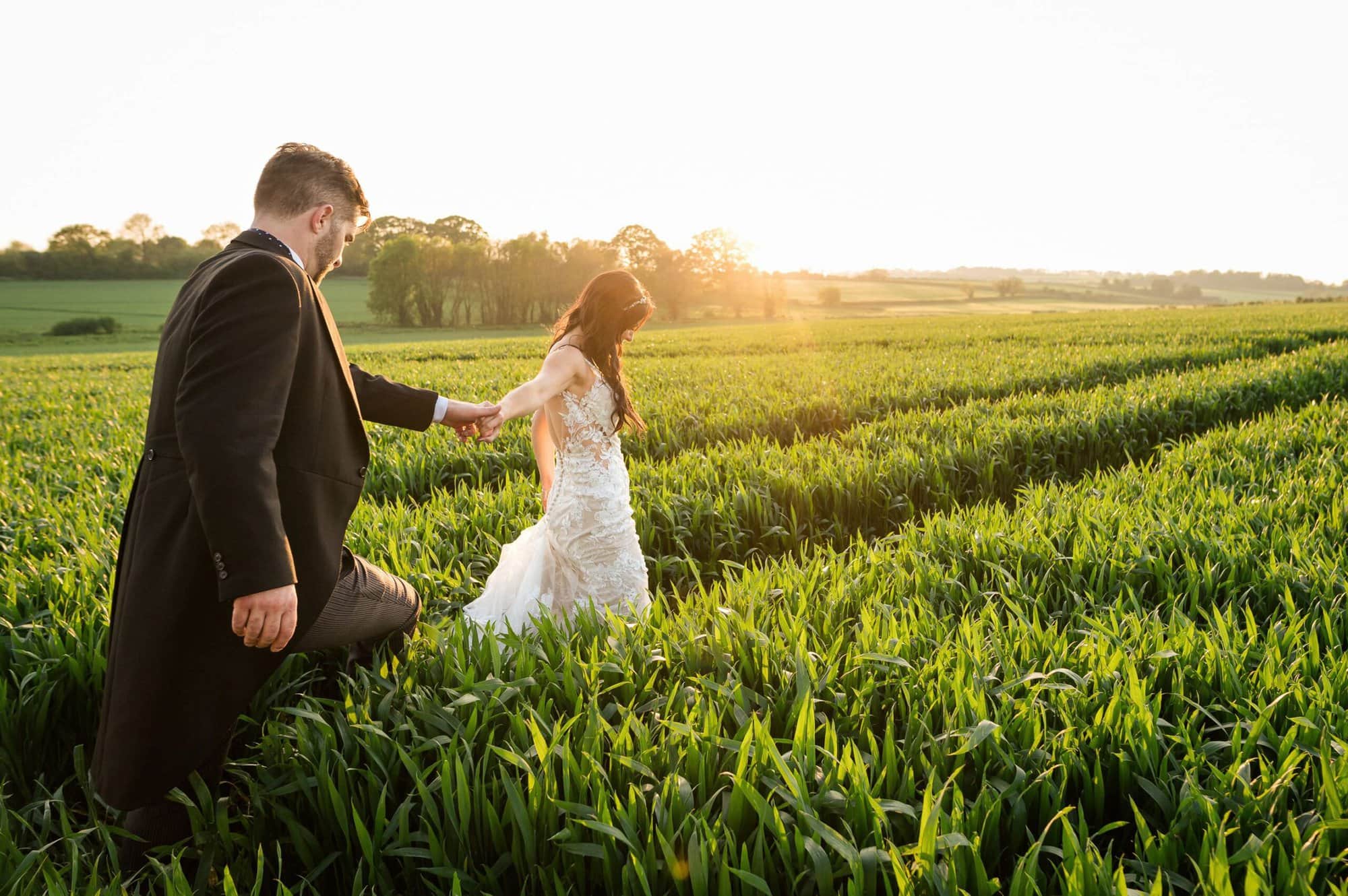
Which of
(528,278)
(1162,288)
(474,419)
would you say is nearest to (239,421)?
(474,419)

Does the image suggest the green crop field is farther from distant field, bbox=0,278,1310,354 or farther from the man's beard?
distant field, bbox=0,278,1310,354

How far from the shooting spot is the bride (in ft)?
13.6

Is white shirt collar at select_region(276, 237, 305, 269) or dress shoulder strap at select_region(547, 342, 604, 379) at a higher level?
white shirt collar at select_region(276, 237, 305, 269)

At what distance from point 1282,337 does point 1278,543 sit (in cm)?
2031

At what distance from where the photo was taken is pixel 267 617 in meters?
2.31

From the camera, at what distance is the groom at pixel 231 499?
2.22m

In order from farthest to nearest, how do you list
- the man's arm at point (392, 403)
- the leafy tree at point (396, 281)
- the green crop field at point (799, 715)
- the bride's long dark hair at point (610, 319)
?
the leafy tree at point (396, 281), the bride's long dark hair at point (610, 319), the man's arm at point (392, 403), the green crop field at point (799, 715)

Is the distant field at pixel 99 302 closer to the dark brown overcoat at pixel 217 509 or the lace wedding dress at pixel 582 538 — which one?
the lace wedding dress at pixel 582 538

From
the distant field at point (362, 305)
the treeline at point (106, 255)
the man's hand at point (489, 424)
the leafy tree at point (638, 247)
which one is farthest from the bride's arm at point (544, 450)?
the treeline at point (106, 255)

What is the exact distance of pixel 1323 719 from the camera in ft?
7.72

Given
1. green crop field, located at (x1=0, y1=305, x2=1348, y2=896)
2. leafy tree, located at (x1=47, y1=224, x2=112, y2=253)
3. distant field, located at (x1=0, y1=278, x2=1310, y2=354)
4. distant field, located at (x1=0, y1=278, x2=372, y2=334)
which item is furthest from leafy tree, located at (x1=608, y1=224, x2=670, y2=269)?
green crop field, located at (x1=0, y1=305, x2=1348, y2=896)

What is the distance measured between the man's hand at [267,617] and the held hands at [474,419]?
1.68 meters

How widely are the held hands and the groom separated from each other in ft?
3.86

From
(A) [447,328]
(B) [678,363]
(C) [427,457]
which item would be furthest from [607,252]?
(C) [427,457]
